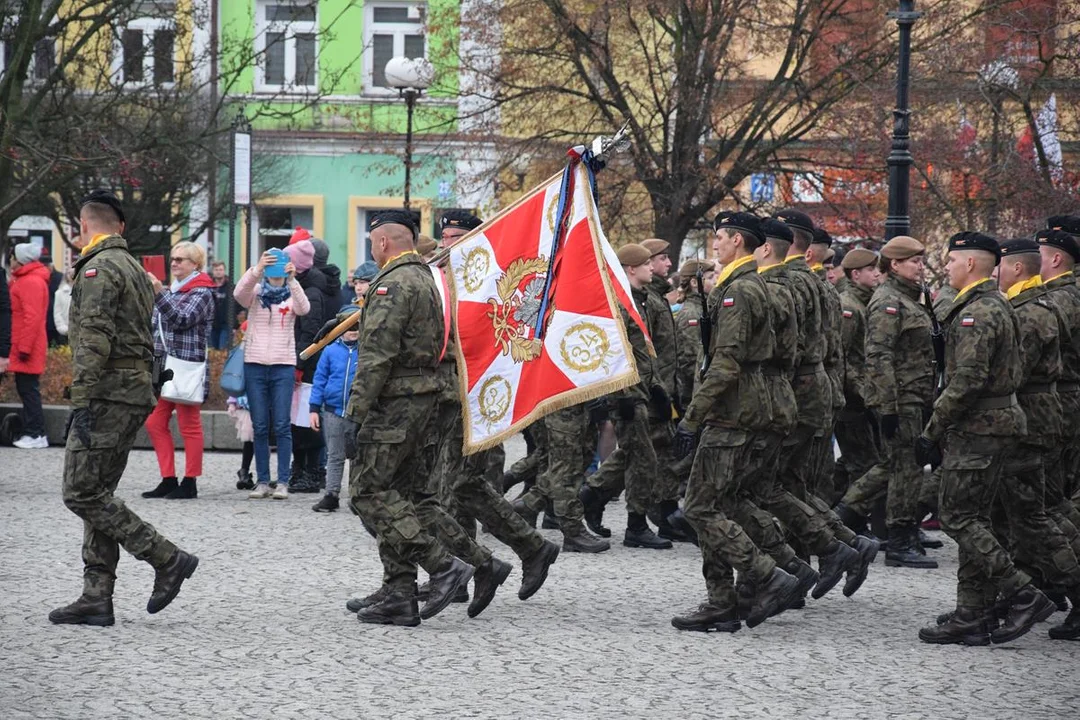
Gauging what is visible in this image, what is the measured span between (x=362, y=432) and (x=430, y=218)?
891 inches

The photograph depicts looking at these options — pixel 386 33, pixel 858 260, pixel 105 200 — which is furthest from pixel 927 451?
pixel 386 33

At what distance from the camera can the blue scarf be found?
1270 centimetres

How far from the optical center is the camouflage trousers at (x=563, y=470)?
10.5 meters

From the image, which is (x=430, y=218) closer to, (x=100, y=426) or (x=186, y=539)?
(x=186, y=539)

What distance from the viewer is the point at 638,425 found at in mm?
10883

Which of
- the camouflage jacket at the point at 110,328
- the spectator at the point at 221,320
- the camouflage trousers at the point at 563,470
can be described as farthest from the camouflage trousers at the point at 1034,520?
the spectator at the point at 221,320

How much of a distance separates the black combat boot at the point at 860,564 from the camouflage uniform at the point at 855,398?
1.96 meters

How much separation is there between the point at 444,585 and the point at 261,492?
5.13 meters

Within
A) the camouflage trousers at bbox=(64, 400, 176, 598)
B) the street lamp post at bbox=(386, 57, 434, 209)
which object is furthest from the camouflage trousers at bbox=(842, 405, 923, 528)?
the street lamp post at bbox=(386, 57, 434, 209)

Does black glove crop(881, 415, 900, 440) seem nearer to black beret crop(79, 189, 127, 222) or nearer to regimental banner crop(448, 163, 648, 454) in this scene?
regimental banner crop(448, 163, 648, 454)

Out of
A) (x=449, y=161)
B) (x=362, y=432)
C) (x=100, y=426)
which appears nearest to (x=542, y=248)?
(x=362, y=432)

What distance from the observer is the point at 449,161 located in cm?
2164

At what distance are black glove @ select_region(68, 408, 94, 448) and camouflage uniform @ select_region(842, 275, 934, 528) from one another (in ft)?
15.9

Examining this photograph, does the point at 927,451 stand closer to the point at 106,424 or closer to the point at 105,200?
the point at 106,424
